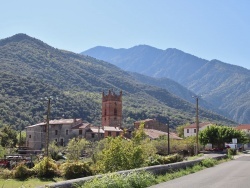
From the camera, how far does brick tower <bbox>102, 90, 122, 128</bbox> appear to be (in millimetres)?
112625

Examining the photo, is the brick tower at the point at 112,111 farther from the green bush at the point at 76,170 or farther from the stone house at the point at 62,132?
the green bush at the point at 76,170

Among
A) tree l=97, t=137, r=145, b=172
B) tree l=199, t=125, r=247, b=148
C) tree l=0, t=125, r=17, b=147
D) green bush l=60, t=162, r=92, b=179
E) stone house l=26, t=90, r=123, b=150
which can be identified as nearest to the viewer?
tree l=97, t=137, r=145, b=172

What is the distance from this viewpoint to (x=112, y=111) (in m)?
114

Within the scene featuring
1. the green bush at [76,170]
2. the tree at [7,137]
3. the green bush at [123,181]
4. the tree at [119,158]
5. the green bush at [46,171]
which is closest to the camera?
the green bush at [123,181]

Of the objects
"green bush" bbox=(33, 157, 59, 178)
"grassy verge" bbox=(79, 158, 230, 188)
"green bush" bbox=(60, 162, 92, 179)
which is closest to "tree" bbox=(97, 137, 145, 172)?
"green bush" bbox=(60, 162, 92, 179)

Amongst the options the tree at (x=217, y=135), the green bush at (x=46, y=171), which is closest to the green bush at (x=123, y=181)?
the green bush at (x=46, y=171)

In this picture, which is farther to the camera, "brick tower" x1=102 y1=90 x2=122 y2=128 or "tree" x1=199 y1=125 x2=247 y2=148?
"brick tower" x1=102 y1=90 x2=122 y2=128

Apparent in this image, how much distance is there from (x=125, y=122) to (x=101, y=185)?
132579mm

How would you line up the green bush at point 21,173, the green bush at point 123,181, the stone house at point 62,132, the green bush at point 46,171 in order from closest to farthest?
the green bush at point 123,181
the green bush at point 21,173
the green bush at point 46,171
the stone house at point 62,132

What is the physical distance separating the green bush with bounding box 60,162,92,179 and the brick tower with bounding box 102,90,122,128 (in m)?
86.9

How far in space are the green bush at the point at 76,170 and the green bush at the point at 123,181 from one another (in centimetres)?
875

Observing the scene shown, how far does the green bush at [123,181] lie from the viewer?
11.7 m

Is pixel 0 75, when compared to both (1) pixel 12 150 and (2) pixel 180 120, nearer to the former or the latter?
(2) pixel 180 120

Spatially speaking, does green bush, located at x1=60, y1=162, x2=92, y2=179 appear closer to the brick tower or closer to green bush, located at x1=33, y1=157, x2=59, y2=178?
green bush, located at x1=33, y1=157, x2=59, y2=178
